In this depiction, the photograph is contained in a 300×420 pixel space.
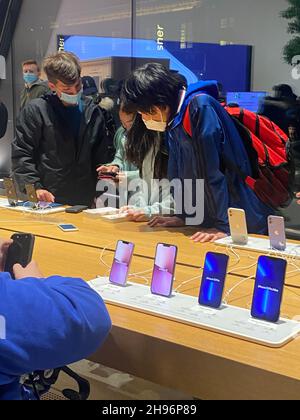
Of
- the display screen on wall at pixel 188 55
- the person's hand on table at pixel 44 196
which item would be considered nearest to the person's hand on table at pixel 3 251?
the person's hand on table at pixel 44 196

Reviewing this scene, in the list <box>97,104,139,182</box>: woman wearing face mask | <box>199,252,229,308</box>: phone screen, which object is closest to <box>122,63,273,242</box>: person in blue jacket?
<box>97,104,139,182</box>: woman wearing face mask

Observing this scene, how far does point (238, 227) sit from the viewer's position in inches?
81.3

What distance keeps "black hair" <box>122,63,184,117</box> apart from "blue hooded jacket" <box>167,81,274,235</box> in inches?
2.5

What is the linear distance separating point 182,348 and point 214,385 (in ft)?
0.34

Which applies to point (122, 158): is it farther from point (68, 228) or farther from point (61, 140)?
point (68, 228)

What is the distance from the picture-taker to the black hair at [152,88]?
213cm

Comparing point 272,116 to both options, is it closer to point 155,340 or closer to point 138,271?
point 138,271

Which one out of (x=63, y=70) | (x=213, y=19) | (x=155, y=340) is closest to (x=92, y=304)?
(x=155, y=340)

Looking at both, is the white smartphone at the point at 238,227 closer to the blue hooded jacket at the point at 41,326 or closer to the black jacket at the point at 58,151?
the blue hooded jacket at the point at 41,326

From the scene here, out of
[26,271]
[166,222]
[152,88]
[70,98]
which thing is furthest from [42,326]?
[70,98]

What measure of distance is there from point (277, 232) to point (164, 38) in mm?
3545

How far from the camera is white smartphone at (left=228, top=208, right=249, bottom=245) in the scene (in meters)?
2.05

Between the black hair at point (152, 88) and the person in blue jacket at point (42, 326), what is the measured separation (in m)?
1.28

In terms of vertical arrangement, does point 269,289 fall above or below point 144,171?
below
